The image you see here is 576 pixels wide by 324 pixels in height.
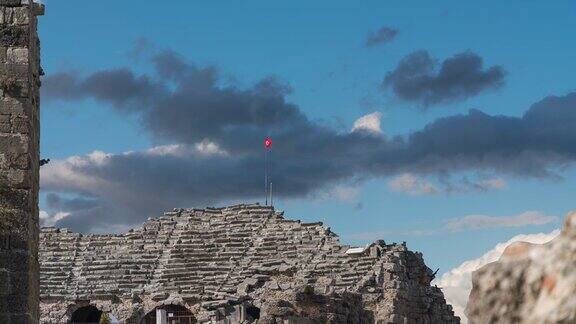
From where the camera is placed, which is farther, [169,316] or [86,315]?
[86,315]

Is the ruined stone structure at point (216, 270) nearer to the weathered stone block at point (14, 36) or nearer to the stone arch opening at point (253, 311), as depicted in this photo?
the stone arch opening at point (253, 311)

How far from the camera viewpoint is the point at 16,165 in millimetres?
12609

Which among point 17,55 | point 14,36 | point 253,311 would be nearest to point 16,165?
point 17,55

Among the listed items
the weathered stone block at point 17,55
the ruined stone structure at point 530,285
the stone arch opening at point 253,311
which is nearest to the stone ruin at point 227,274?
the stone arch opening at point 253,311

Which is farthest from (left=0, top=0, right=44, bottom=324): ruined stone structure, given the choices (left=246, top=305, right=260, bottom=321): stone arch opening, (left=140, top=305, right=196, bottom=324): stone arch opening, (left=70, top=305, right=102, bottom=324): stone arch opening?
(left=70, top=305, right=102, bottom=324): stone arch opening

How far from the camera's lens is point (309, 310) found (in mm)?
37344

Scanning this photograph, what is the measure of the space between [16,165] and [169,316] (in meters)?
39.6

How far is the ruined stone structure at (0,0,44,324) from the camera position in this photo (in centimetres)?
1241

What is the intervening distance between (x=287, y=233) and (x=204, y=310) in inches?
362

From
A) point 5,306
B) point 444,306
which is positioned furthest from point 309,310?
point 5,306

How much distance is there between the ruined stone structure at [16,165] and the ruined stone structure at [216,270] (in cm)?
3311

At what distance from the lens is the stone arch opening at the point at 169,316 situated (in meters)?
50.7

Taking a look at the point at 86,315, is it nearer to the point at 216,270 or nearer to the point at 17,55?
the point at 216,270

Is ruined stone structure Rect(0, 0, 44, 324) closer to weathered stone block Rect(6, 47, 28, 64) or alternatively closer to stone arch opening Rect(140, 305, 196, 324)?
weathered stone block Rect(6, 47, 28, 64)
